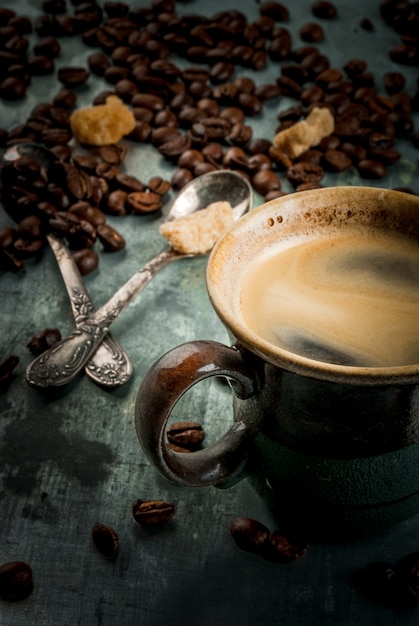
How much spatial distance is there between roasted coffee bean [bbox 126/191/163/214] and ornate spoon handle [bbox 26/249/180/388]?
0.88ft

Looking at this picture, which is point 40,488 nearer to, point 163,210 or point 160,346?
point 160,346

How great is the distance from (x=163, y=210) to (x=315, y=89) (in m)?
0.61

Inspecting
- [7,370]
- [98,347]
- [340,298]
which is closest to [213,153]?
[98,347]

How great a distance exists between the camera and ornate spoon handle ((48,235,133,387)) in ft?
4.49

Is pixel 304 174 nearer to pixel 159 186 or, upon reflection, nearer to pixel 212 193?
pixel 212 193

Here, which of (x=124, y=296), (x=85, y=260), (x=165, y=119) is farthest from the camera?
(x=165, y=119)

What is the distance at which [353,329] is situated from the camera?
974 millimetres

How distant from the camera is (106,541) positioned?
3.59 feet

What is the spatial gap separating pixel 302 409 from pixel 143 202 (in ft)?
3.19

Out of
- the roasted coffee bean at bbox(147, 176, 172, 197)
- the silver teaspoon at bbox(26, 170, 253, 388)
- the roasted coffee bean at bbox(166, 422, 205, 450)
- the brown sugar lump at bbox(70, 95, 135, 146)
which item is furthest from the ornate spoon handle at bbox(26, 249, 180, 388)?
the brown sugar lump at bbox(70, 95, 135, 146)

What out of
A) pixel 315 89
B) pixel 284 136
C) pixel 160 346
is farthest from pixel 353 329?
pixel 315 89

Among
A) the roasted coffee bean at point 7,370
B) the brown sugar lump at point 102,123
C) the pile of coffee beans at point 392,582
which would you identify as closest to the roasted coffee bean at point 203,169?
the brown sugar lump at point 102,123

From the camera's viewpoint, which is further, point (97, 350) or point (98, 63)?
point (98, 63)

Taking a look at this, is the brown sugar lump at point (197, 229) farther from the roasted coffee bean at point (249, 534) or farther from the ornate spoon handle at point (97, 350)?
the roasted coffee bean at point (249, 534)
